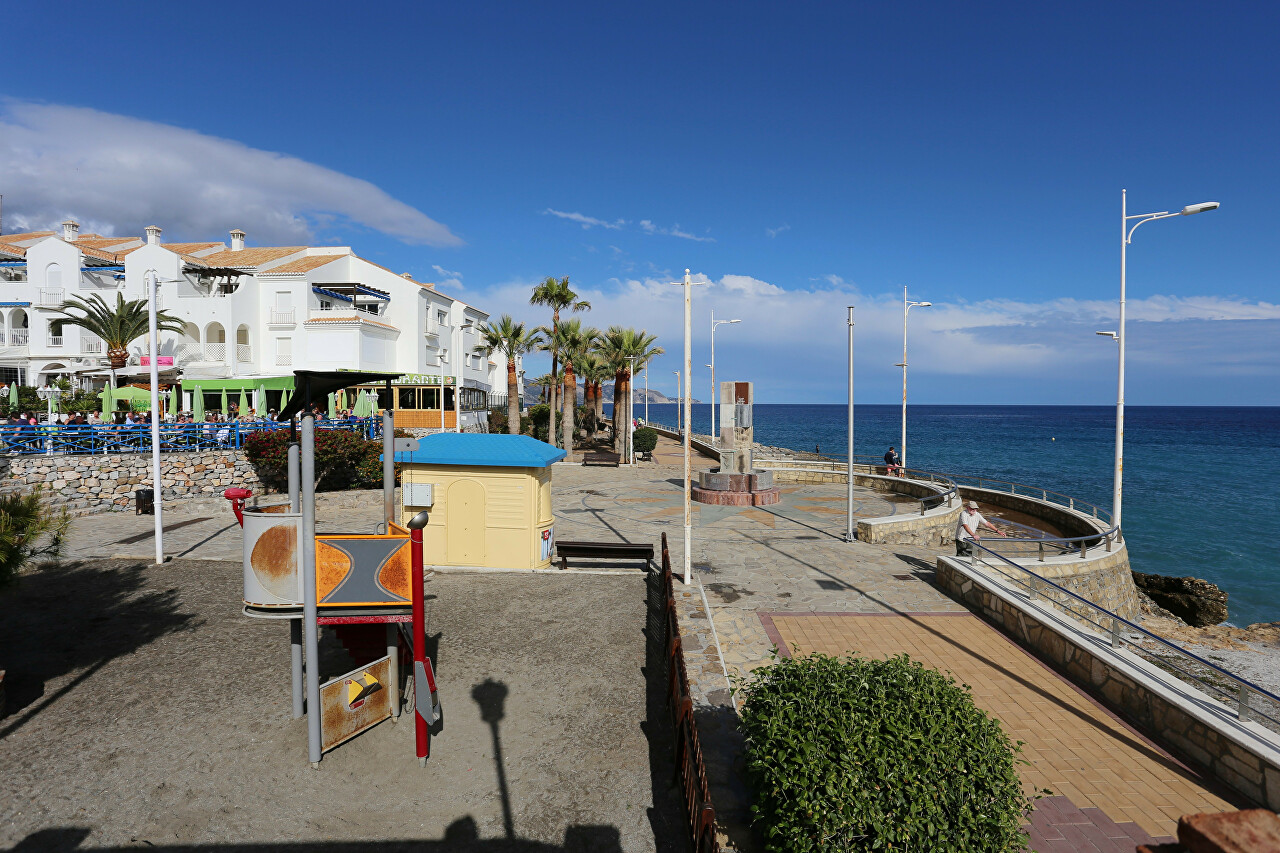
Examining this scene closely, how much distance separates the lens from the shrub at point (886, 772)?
408 centimetres

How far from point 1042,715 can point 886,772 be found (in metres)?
4.70

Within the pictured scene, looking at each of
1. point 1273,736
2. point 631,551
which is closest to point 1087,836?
point 1273,736

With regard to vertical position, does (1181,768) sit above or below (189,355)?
below

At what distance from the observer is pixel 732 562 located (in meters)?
14.2

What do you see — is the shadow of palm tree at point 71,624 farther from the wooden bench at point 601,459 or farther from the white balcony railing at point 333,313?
the white balcony railing at point 333,313

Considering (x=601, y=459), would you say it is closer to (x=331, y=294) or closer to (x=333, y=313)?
(x=333, y=313)

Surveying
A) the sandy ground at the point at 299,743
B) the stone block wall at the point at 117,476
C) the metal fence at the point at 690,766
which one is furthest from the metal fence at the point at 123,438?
the metal fence at the point at 690,766

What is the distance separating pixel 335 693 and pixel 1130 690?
8.90 metres

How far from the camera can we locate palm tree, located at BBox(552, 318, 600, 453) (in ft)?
123

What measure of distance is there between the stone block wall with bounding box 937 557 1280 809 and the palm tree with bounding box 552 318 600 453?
92.2 ft

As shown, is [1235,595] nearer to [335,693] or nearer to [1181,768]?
[1181,768]

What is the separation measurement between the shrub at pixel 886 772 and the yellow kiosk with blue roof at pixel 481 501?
27.0 ft

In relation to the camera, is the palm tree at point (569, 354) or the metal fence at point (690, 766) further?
the palm tree at point (569, 354)

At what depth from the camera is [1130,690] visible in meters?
7.50
